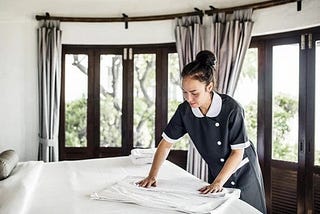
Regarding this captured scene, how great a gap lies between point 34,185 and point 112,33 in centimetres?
230

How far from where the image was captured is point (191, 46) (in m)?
3.45

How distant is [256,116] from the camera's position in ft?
→ 10.8

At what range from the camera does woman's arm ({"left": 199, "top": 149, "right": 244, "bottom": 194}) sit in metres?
1.59

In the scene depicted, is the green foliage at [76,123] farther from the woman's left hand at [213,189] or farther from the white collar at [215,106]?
the woman's left hand at [213,189]

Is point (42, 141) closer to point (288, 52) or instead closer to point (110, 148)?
point (110, 148)

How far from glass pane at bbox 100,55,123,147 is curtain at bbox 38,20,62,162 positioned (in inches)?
19.3

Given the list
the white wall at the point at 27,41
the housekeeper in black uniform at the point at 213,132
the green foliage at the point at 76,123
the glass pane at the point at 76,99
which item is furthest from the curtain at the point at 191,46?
the housekeeper in black uniform at the point at 213,132

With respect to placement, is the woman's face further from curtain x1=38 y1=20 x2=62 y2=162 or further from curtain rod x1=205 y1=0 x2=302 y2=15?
curtain x1=38 y1=20 x2=62 y2=162

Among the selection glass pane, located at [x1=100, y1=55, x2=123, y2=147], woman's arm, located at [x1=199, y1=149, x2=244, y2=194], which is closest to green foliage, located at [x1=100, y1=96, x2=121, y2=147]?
glass pane, located at [x1=100, y1=55, x2=123, y2=147]

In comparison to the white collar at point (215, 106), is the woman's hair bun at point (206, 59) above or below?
above

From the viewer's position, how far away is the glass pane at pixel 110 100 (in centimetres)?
382

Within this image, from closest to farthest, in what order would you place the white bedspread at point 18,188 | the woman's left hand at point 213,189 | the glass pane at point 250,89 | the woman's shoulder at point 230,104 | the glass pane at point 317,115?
the white bedspread at point 18,188 < the woman's left hand at point 213,189 < the woman's shoulder at point 230,104 < the glass pane at point 317,115 < the glass pane at point 250,89

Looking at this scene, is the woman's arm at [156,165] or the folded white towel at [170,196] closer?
the folded white towel at [170,196]

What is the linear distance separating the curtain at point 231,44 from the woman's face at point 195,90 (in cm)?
146
